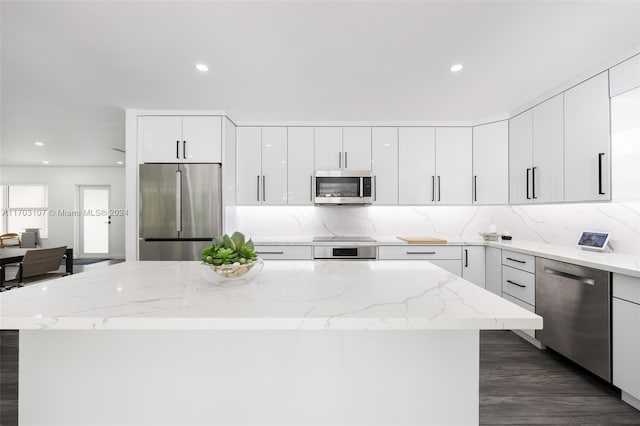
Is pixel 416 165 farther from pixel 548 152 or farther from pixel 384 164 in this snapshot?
pixel 548 152

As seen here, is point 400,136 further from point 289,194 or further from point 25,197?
point 25,197

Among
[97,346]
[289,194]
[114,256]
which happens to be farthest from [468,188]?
[114,256]

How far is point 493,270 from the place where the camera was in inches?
128

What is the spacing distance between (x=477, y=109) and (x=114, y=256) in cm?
913

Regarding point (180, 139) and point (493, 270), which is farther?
point (180, 139)

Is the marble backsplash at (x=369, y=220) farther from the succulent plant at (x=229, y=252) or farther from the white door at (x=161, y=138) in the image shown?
the succulent plant at (x=229, y=252)

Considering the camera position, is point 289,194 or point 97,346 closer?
point 97,346

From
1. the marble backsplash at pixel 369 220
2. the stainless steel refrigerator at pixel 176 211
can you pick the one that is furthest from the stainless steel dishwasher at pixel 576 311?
the stainless steel refrigerator at pixel 176 211

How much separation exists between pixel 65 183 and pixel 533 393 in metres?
10.5

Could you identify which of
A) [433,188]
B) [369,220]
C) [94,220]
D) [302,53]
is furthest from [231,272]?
[94,220]

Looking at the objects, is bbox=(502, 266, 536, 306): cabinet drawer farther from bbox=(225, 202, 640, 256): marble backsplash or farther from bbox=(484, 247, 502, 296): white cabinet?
bbox=(225, 202, 640, 256): marble backsplash

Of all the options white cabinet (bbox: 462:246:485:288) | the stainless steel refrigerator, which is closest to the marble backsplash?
white cabinet (bbox: 462:246:485:288)

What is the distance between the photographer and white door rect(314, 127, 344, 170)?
374 centimetres

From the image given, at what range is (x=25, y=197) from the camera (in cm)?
789
